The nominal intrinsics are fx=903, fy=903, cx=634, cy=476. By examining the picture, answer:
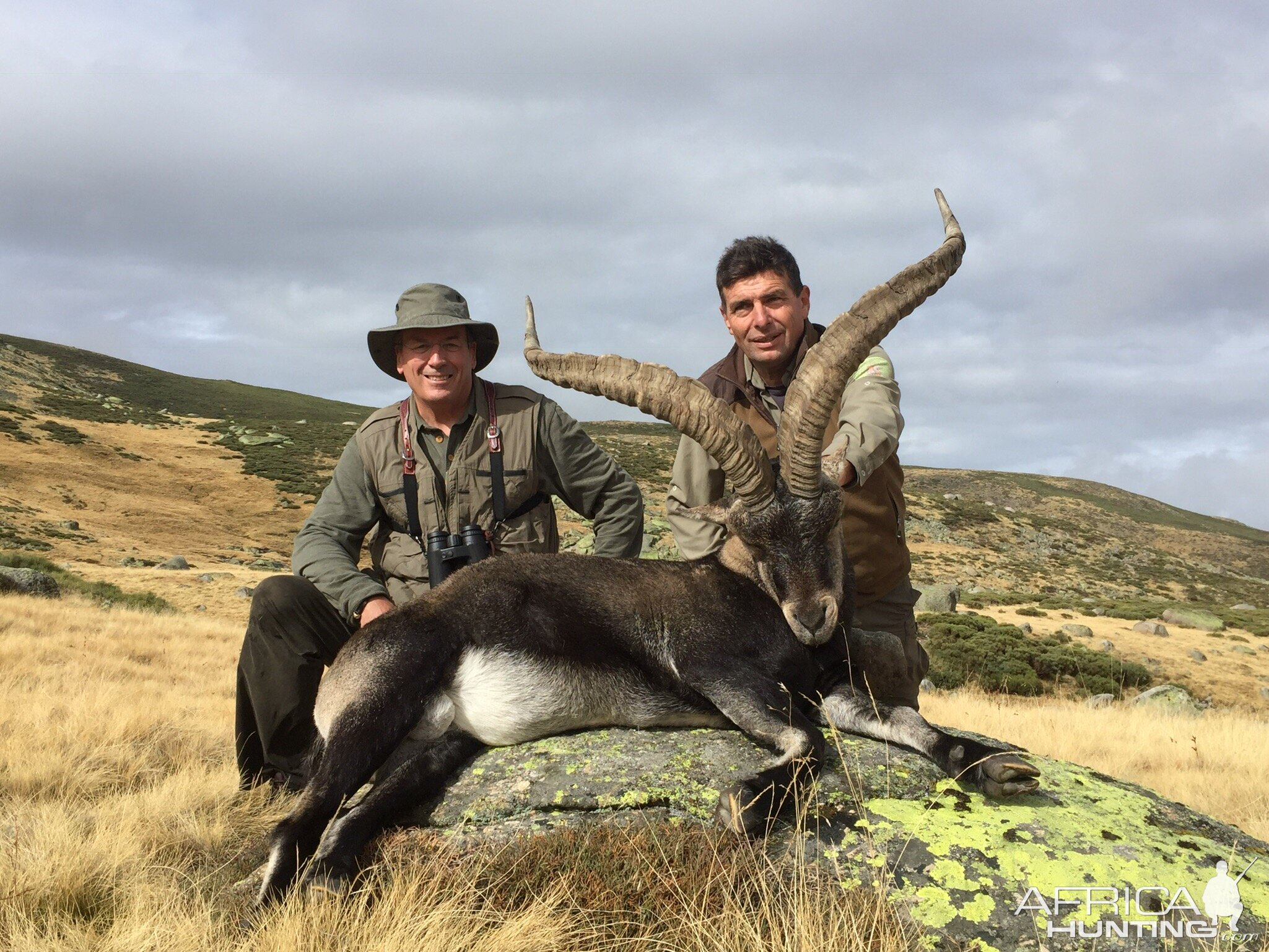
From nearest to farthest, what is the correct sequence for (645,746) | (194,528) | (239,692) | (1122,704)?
(645,746)
(239,692)
(1122,704)
(194,528)

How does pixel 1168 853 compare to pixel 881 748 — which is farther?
pixel 881 748

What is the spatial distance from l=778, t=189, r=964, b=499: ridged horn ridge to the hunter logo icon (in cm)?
266

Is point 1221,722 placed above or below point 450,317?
below

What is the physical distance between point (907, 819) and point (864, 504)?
276 centimetres

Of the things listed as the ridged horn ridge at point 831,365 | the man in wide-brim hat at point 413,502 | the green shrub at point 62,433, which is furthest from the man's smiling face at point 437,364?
the green shrub at point 62,433

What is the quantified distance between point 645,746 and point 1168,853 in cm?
264

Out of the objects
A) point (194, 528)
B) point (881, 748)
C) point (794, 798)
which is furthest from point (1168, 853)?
point (194, 528)

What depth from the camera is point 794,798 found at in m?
4.37


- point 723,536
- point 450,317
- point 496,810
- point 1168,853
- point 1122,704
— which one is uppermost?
point 450,317

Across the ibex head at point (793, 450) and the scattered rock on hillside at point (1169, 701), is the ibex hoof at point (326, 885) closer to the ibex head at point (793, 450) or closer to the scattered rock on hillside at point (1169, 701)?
the ibex head at point (793, 450)

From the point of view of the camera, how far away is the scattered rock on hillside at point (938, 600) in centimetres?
3234

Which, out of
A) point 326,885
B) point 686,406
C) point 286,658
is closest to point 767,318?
point 686,406

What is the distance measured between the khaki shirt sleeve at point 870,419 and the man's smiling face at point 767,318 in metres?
0.71

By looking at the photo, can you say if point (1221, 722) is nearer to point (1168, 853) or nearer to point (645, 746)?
point (1168, 853)
